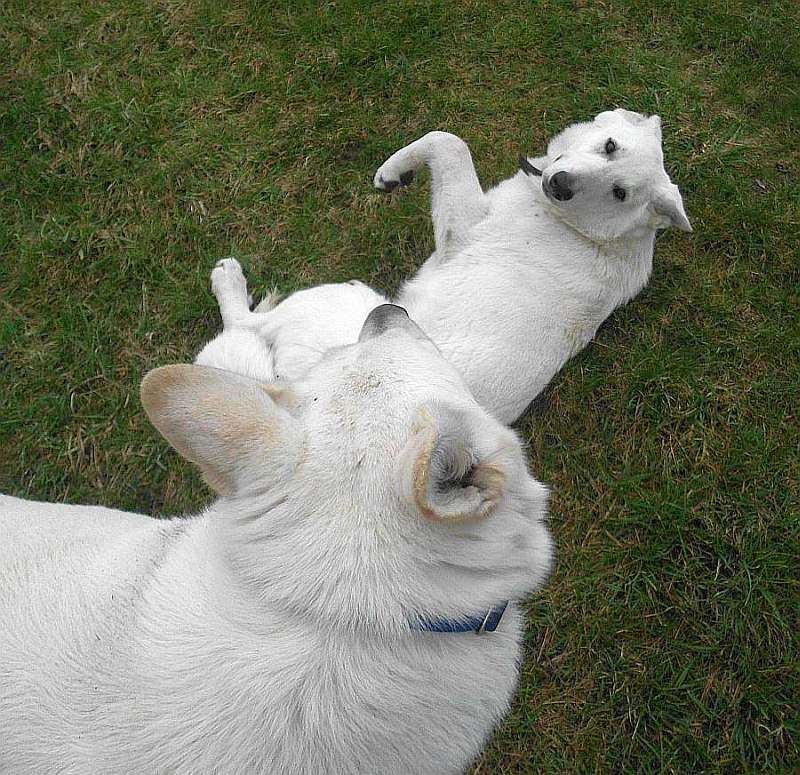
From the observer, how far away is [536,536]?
204 centimetres

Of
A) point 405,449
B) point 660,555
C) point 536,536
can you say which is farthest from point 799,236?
point 405,449

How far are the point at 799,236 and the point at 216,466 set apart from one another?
5.33 meters

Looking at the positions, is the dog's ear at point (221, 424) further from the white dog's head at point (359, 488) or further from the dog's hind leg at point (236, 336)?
the dog's hind leg at point (236, 336)

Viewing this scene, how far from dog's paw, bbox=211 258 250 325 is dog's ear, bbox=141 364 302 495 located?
248cm

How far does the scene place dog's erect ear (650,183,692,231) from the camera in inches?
150

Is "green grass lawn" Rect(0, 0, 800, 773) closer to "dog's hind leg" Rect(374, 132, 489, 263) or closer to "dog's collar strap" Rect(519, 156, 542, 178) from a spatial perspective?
"dog's hind leg" Rect(374, 132, 489, 263)

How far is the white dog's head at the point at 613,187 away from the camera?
3742 millimetres

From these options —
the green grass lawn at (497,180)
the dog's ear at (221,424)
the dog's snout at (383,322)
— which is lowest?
the green grass lawn at (497,180)

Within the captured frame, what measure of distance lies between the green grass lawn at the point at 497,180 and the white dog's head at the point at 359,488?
253 cm

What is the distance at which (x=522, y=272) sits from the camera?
3701mm

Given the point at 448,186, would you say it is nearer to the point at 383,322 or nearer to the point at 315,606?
the point at 383,322

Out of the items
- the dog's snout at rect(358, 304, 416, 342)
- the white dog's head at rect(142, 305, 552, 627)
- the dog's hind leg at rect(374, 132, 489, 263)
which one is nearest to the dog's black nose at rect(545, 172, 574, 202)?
the dog's hind leg at rect(374, 132, 489, 263)

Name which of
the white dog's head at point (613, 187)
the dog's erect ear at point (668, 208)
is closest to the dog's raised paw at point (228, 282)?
the white dog's head at point (613, 187)

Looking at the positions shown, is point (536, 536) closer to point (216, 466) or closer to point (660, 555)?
point (216, 466)
